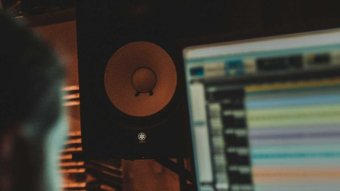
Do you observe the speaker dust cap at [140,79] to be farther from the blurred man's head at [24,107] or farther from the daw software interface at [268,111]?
the blurred man's head at [24,107]

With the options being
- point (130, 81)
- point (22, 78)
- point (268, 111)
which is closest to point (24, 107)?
point (22, 78)

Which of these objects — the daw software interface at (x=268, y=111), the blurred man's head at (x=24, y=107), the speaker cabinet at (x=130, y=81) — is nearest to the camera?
the blurred man's head at (x=24, y=107)

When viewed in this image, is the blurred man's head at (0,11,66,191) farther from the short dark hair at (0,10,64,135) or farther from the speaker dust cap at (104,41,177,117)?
the speaker dust cap at (104,41,177,117)

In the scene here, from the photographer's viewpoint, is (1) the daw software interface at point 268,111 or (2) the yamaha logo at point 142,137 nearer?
(1) the daw software interface at point 268,111

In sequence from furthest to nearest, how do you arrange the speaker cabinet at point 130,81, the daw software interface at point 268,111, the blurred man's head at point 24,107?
the speaker cabinet at point 130,81 < the daw software interface at point 268,111 < the blurred man's head at point 24,107

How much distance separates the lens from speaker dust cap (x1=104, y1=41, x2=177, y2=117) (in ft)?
3.03

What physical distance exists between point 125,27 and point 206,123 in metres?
0.30

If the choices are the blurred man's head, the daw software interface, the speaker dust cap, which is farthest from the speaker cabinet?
the blurred man's head

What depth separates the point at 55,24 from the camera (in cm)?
125

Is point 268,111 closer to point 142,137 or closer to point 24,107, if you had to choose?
point 142,137

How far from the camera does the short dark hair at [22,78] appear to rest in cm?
45

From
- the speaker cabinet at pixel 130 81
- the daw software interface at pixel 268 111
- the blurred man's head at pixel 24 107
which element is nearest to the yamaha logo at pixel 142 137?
the speaker cabinet at pixel 130 81

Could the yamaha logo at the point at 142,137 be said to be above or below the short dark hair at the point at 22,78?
below

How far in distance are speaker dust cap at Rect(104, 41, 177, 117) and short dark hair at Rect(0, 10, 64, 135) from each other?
46 cm
